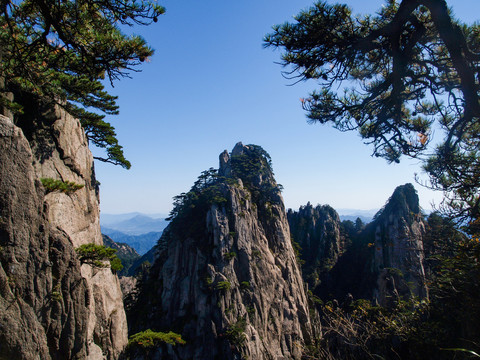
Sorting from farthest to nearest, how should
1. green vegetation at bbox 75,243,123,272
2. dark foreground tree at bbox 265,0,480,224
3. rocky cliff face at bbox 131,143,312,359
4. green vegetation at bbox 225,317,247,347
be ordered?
rocky cliff face at bbox 131,143,312,359, green vegetation at bbox 225,317,247,347, green vegetation at bbox 75,243,123,272, dark foreground tree at bbox 265,0,480,224

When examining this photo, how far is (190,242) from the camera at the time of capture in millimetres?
36094

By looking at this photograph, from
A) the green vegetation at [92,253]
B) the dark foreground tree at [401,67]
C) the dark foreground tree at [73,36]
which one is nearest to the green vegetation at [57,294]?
the green vegetation at [92,253]

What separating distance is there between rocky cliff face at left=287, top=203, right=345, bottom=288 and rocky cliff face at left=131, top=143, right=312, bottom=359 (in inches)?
886

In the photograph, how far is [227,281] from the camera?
3231 cm

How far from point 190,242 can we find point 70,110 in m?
28.1

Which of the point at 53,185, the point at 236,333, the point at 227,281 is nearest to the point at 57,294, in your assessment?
the point at 53,185

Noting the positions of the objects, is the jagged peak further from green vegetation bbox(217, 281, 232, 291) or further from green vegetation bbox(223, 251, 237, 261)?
green vegetation bbox(217, 281, 232, 291)

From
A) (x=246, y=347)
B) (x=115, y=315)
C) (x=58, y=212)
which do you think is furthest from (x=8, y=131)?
(x=246, y=347)

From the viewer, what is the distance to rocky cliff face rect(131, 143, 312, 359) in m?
29.8

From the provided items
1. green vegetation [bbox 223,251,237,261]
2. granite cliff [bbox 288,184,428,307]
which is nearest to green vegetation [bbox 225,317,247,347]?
green vegetation [bbox 223,251,237,261]

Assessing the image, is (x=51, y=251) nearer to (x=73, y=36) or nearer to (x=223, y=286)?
(x=73, y=36)

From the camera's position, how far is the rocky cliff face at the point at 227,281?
2978 cm

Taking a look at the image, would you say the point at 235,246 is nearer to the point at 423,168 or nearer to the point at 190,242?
the point at 190,242

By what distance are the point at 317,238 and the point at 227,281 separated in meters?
44.3
